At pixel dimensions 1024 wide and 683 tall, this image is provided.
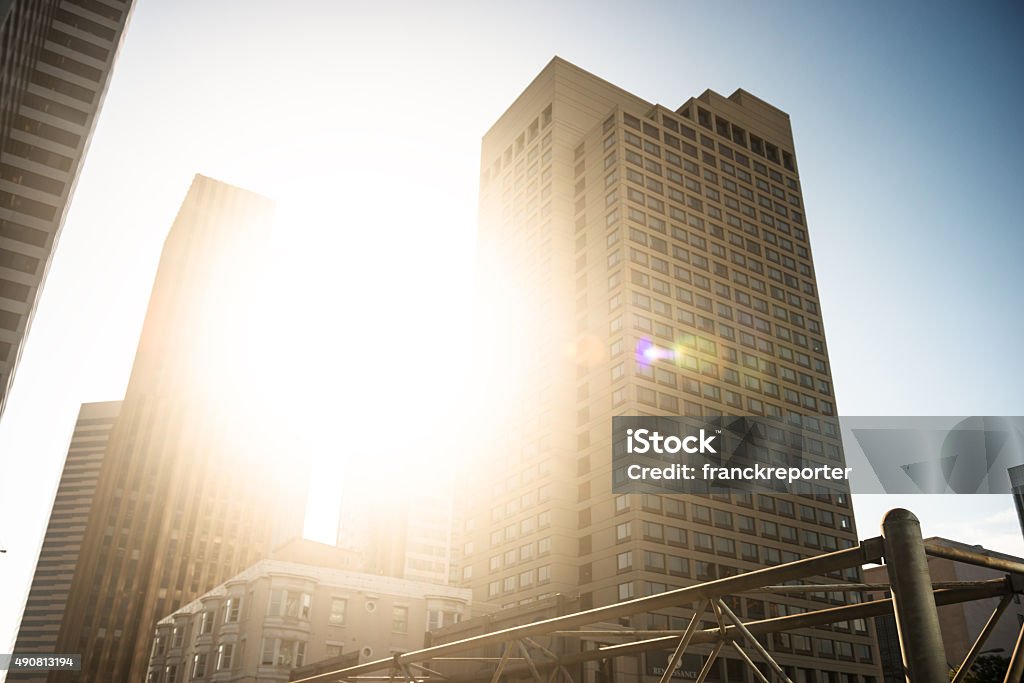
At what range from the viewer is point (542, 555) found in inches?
3083

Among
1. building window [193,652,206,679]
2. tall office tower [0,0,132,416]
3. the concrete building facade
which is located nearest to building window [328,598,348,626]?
the concrete building facade

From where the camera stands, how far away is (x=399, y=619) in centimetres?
6366

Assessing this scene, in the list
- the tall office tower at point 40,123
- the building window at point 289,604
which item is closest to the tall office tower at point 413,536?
the building window at point 289,604

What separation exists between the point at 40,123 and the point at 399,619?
68.6 m

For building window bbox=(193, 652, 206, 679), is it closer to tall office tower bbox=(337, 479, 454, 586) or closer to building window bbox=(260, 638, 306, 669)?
building window bbox=(260, 638, 306, 669)

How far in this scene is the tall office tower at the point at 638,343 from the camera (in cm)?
7538

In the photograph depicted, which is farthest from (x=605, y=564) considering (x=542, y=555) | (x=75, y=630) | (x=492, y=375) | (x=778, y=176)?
(x=75, y=630)

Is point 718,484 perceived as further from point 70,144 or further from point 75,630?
point 75,630

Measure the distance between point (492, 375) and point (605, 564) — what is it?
117ft

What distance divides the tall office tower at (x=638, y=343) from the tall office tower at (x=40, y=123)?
182 feet

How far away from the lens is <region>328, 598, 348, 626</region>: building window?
198 ft

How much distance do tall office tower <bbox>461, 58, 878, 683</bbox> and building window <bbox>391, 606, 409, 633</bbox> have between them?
18.2 metres

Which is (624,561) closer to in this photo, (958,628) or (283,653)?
(283,653)

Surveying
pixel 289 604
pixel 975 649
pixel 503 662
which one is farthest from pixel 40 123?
pixel 975 649
